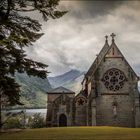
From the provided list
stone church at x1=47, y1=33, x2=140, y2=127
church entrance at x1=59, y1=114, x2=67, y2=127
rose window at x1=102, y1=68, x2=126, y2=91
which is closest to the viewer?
stone church at x1=47, y1=33, x2=140, y2=127

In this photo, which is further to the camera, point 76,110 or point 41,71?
point 76,110

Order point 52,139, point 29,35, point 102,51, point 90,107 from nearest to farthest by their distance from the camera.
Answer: point 52,139, point 29,35, point 90,107, point 102,51

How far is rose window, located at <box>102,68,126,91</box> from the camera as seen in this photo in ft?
140

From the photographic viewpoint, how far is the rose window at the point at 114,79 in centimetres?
4253

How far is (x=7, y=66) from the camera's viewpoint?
1460 cm

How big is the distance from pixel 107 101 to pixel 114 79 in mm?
3691

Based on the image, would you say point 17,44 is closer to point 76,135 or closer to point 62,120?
point 76,135

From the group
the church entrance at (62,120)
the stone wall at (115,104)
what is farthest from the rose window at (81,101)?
the church entrance at (62,120)

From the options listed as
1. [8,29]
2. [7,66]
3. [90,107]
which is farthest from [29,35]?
[90,107]

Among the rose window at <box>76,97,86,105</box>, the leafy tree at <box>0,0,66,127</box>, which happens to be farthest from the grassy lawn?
the rose window at <box>76,97,86,105</box>

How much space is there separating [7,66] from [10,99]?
1.81m

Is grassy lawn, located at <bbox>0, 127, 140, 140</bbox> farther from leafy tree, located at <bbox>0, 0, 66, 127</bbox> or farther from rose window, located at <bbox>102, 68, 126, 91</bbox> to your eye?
rose window, located at <bbox>102, 68, 126, 91</bbox>

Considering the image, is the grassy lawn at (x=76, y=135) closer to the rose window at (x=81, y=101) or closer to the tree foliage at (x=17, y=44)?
the tree foliage at (x=17, y=44)

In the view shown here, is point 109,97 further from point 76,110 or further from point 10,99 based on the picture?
point 10,99
